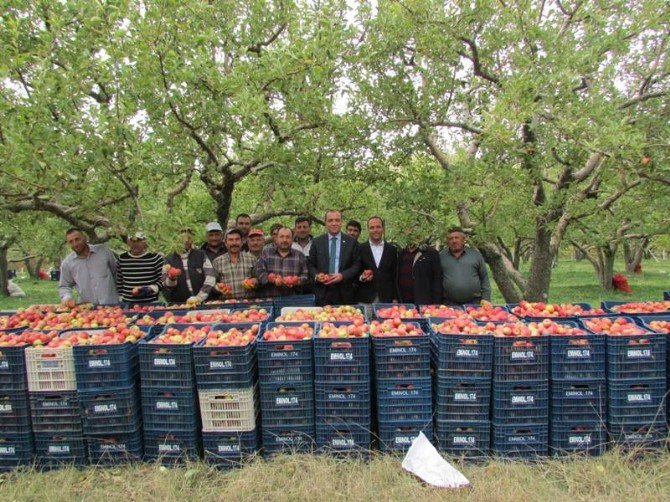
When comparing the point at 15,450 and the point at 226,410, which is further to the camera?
the point at 15,450

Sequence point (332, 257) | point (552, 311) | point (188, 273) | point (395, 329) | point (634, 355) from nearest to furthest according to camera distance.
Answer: point (634, 355), point (395, 329), point (552, 311), point (332, 257), point (188, 273)

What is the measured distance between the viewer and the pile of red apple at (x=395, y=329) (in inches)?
158

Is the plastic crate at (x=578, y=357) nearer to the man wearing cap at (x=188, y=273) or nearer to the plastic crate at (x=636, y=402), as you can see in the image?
the plastic crate at (x=636, y=402)

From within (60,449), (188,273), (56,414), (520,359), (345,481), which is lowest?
(345,481)

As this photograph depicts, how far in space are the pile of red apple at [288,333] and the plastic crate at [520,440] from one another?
1.77 meters

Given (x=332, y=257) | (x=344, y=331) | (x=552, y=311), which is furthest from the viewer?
(x=332, y=257)

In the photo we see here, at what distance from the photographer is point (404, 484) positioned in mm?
3416

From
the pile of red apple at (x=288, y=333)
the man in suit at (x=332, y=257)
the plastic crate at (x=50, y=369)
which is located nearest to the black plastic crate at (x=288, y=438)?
the pile of red apple at (x=288, y=333)

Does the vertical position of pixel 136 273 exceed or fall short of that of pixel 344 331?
it exceeds it

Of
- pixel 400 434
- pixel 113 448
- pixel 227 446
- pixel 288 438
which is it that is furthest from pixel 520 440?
pixel 113 448

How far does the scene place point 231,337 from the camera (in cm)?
402

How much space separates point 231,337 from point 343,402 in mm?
1137

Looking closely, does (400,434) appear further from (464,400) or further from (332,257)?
(332,257)

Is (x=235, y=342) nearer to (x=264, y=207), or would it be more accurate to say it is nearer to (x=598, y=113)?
(x=598, y=113)
